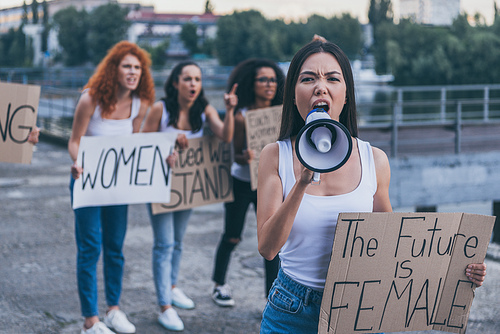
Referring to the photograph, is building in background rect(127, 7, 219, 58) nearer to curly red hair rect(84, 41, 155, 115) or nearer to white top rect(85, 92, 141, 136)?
curly red hair rect(84, 41, 155, 115)

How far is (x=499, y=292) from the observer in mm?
5570

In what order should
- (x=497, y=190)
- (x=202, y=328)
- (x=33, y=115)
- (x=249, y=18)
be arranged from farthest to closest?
(x=249, y=18) → (x=497, y=190) → (x=202, y=328) → (x=33, y=115)

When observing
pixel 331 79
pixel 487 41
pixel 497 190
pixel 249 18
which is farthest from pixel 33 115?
pixel 249 18

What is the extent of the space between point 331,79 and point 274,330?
0.89m

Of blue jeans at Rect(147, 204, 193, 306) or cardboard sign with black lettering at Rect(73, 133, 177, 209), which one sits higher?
cardboard sign with black lettering at Rect(73, 133, 177, 209)

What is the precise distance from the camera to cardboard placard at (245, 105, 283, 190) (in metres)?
4.89

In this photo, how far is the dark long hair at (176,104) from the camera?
473 cm

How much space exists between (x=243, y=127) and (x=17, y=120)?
1654mm

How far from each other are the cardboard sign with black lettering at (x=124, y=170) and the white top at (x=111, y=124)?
43 millimetres

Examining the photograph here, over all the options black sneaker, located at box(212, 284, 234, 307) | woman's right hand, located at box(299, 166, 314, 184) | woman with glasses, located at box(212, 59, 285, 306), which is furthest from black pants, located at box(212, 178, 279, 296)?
woman's right hand, located at box(299, 166, 314, 184)

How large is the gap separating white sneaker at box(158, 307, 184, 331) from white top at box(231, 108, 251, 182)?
108cm

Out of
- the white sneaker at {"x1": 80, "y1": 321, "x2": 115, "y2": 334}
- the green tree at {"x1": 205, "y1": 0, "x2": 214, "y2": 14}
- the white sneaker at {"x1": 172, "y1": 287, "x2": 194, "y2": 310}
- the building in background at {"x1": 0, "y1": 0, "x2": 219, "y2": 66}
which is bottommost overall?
the white sneaker at {"x1": 172, "y1": 287, "x2": 194, "y2": 310}

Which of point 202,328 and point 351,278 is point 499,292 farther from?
point 351,278

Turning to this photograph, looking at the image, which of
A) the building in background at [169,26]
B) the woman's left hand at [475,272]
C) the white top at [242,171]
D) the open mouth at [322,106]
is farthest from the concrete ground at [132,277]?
the building in background at [169,26]
